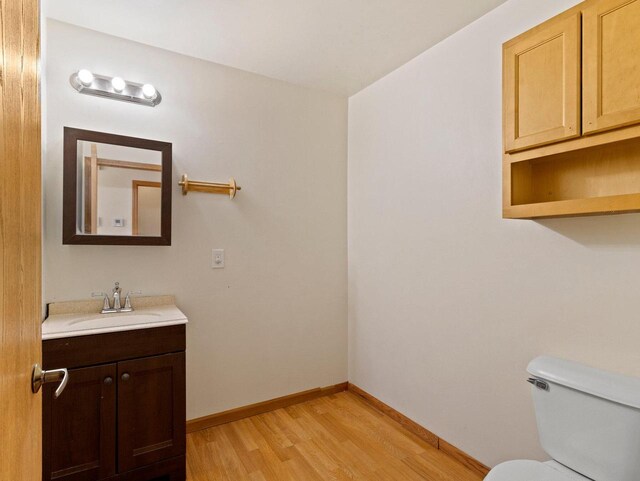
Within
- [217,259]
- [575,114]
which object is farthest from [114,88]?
[575,114]

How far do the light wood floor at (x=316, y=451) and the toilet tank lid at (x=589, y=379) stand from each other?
0.83 meters

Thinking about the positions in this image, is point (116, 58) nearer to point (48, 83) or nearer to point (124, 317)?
point (48, 83)

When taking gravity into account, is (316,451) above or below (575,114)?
below

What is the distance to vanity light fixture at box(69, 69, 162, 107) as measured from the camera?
1.96 m

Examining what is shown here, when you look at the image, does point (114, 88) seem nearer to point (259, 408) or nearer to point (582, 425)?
point (259, 408)

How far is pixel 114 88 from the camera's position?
6.66ft

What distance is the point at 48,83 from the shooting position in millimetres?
1931

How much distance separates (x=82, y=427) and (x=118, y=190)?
1.23 meters

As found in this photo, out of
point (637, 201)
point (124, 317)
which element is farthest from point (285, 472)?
point (637, 201)

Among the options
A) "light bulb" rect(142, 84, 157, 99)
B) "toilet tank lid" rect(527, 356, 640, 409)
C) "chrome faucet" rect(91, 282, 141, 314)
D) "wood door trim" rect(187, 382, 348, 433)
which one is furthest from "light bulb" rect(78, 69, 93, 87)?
"toilet tank lid" rect(527, 356, 640, 409)

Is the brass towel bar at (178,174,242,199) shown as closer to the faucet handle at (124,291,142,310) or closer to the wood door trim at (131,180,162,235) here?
the wood door trim at (131,180,162,235)

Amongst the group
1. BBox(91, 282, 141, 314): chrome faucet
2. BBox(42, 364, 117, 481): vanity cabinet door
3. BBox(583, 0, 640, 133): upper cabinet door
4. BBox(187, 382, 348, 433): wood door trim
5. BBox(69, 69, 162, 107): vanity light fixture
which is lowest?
BBox(187, 382, 348, 433): wood door trim

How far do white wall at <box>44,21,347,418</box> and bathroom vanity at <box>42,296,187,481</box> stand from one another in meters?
0.42

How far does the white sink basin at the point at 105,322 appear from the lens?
1.62 metres
